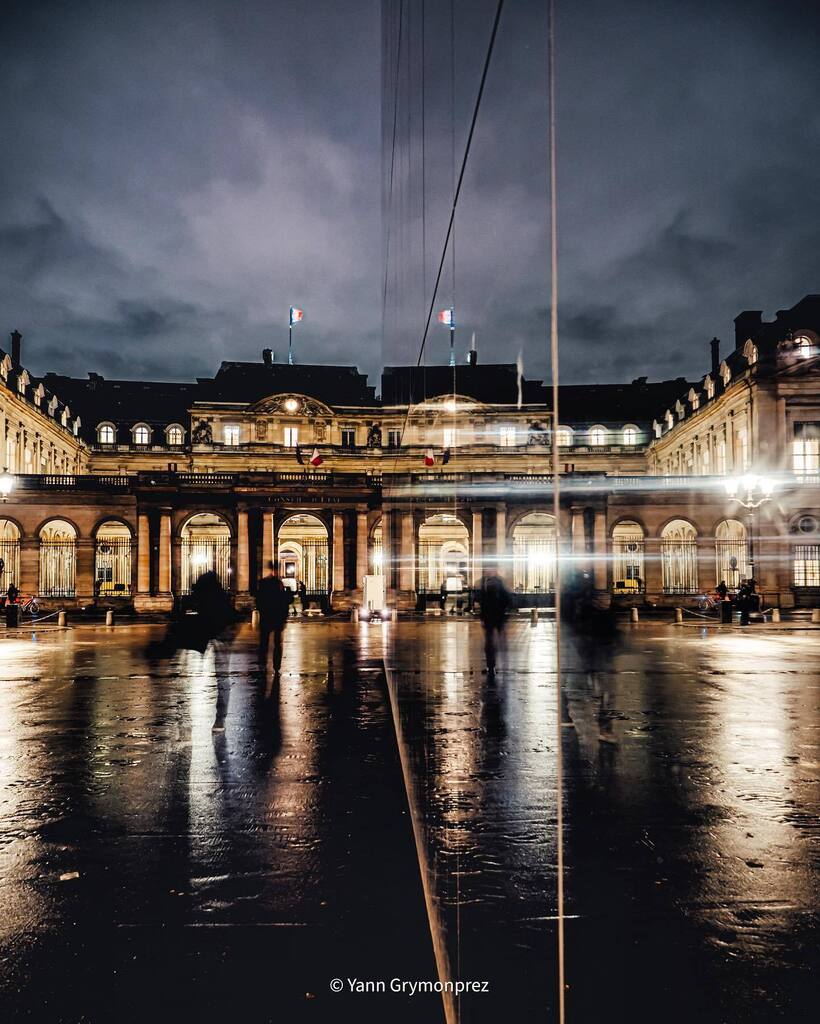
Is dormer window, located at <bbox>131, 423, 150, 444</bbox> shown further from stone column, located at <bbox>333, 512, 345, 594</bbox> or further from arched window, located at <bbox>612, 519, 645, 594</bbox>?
arched window, located at <bbox>612, 519, 645, 594</bbox>

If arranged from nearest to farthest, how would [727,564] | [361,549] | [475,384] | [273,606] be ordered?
[475,384] → [273,606] → [727,564] → [361,549]

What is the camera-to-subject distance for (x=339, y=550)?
48.4 meters

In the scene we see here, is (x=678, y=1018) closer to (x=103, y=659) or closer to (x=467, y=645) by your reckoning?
(x=467, y=645)

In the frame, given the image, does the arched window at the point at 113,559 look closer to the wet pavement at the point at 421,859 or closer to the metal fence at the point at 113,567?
the metal fence at the point at 113,567

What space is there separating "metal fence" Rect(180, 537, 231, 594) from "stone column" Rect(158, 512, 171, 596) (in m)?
0.86

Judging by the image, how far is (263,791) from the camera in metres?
6.93

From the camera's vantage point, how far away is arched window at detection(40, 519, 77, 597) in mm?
45219

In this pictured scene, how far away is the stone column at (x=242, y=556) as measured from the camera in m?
47.0

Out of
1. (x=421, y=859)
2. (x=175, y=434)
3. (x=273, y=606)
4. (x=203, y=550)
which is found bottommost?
(x=421, y=859)

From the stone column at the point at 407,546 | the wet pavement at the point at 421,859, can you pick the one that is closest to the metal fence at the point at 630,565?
the stone column at the point at 407,546

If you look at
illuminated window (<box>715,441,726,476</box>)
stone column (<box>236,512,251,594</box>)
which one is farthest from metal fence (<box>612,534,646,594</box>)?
stone column (<box>236,512,251,594</box>)

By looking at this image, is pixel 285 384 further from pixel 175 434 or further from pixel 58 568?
pixel 58 568

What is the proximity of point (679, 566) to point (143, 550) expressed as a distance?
2939 centimetres

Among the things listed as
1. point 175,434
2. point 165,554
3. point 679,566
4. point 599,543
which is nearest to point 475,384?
point 599,543
